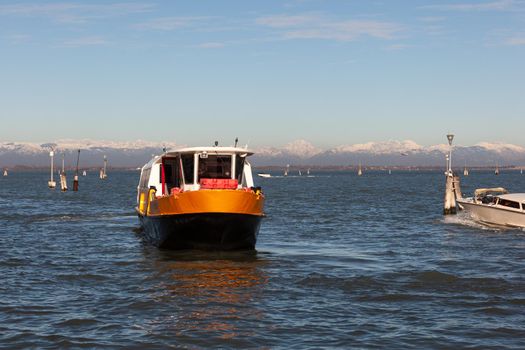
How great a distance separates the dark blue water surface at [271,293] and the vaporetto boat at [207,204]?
2.39 feet

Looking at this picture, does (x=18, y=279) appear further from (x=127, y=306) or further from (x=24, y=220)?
(x=24, y=220)

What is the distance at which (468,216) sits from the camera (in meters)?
45.0

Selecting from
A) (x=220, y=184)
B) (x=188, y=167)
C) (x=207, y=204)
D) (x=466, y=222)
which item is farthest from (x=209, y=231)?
(x=466, y=222)

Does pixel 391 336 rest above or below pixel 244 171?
below

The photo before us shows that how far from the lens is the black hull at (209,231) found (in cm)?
2709

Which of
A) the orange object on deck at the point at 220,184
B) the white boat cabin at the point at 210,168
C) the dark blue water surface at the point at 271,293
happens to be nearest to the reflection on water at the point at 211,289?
the dark blue water surface at the point at 271,293

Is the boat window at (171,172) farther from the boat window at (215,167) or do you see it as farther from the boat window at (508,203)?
the boat window at (508,203)

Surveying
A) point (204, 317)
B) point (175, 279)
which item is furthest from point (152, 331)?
point (175, 279)

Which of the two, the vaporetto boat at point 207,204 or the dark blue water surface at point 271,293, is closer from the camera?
the dark blue water surface at point 271,293

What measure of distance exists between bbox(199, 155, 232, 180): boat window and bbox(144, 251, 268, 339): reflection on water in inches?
138

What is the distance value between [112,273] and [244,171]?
8606mm

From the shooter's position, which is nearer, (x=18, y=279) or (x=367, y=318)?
(x=367, y=318)

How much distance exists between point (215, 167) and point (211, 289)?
31.8 feet

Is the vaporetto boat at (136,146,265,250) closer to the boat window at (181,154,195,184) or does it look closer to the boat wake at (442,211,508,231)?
the boat window at (181,154,195,184)
